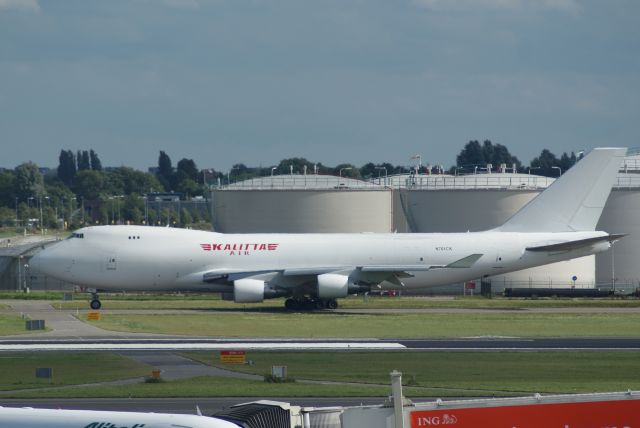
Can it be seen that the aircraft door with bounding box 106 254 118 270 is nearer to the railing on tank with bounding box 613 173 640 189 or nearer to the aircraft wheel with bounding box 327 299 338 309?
the aircraft wheel with bounding box 327 299 338 309

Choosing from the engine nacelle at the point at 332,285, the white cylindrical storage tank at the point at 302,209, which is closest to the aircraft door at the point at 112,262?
the engine nacelle at the point at 332,285

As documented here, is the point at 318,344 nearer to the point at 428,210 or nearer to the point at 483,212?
the point at 483,212

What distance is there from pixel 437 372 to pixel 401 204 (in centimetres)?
5805

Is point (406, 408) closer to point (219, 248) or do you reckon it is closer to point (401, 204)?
point (219, 248)

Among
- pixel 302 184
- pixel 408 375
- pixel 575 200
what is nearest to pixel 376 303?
pixel 575 200

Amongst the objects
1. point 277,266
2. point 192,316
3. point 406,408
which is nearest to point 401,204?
point 277,266

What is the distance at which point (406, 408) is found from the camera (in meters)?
19.6

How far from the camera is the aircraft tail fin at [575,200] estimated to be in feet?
239

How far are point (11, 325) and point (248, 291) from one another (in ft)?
46.1

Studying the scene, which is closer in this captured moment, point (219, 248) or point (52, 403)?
point (52, 403)

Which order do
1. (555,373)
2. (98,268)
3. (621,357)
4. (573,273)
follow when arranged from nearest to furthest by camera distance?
(555,373), (621,357), (98,268), (573,273)

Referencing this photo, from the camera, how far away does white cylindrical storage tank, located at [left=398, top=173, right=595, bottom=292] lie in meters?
88.4

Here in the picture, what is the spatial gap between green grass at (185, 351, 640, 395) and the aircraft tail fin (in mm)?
26299

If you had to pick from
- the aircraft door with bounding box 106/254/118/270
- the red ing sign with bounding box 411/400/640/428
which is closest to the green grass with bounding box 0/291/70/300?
the aircraft door with bounding box 106/254/118/270
